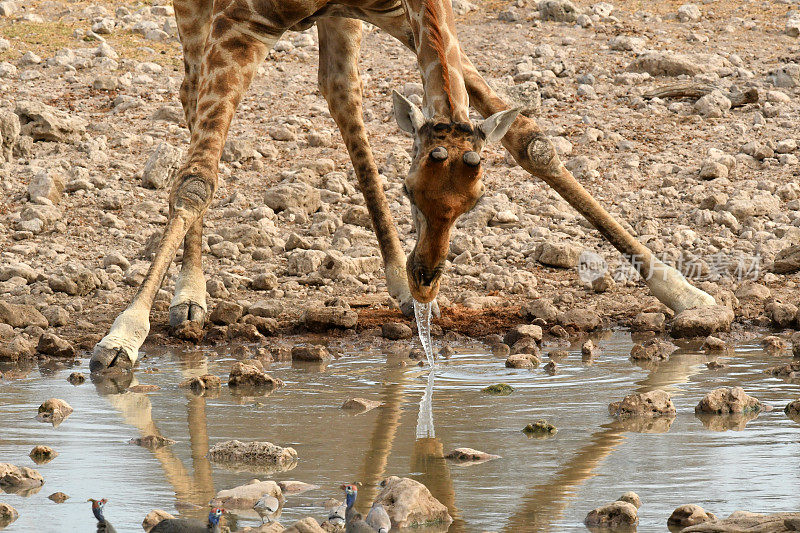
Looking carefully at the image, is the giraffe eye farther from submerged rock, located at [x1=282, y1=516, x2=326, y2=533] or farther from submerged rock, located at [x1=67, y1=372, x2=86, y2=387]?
submerged rock, located at [x1=282, y1=516, x2=326, y2=533]

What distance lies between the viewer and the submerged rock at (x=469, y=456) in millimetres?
4160

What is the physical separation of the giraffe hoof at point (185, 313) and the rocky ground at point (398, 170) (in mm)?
134

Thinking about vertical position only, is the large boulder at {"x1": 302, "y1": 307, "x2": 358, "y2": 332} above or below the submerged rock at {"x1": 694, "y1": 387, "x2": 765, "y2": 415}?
above

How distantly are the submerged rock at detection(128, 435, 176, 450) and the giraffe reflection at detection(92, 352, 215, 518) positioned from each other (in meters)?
0.04

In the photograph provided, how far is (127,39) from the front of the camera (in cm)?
1364

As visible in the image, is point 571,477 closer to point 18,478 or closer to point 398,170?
point 18,478

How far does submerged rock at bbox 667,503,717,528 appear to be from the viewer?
328 centimetres

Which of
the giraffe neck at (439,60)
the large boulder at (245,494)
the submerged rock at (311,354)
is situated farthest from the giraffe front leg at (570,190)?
the large boulder at (245,494)

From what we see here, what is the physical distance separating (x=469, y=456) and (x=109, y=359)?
8.64 ft

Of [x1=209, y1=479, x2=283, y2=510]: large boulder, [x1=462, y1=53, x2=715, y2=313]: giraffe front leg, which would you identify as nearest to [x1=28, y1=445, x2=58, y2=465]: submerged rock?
[x1=209, y1=479, x2=283, y2=510]: large boulder

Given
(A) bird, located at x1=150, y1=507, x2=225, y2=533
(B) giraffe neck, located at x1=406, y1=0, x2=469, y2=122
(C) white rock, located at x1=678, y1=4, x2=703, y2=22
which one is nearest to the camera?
(A) bird, located at x1=150, y1=507, x2=225, y2=533

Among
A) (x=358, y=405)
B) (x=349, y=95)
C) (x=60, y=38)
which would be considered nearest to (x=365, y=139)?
(x=349, y=95)

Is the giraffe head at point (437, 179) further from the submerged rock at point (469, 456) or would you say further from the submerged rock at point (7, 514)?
the submerged rock at point (7, 514)

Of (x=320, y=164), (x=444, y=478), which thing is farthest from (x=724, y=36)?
(x=444, y=478)
